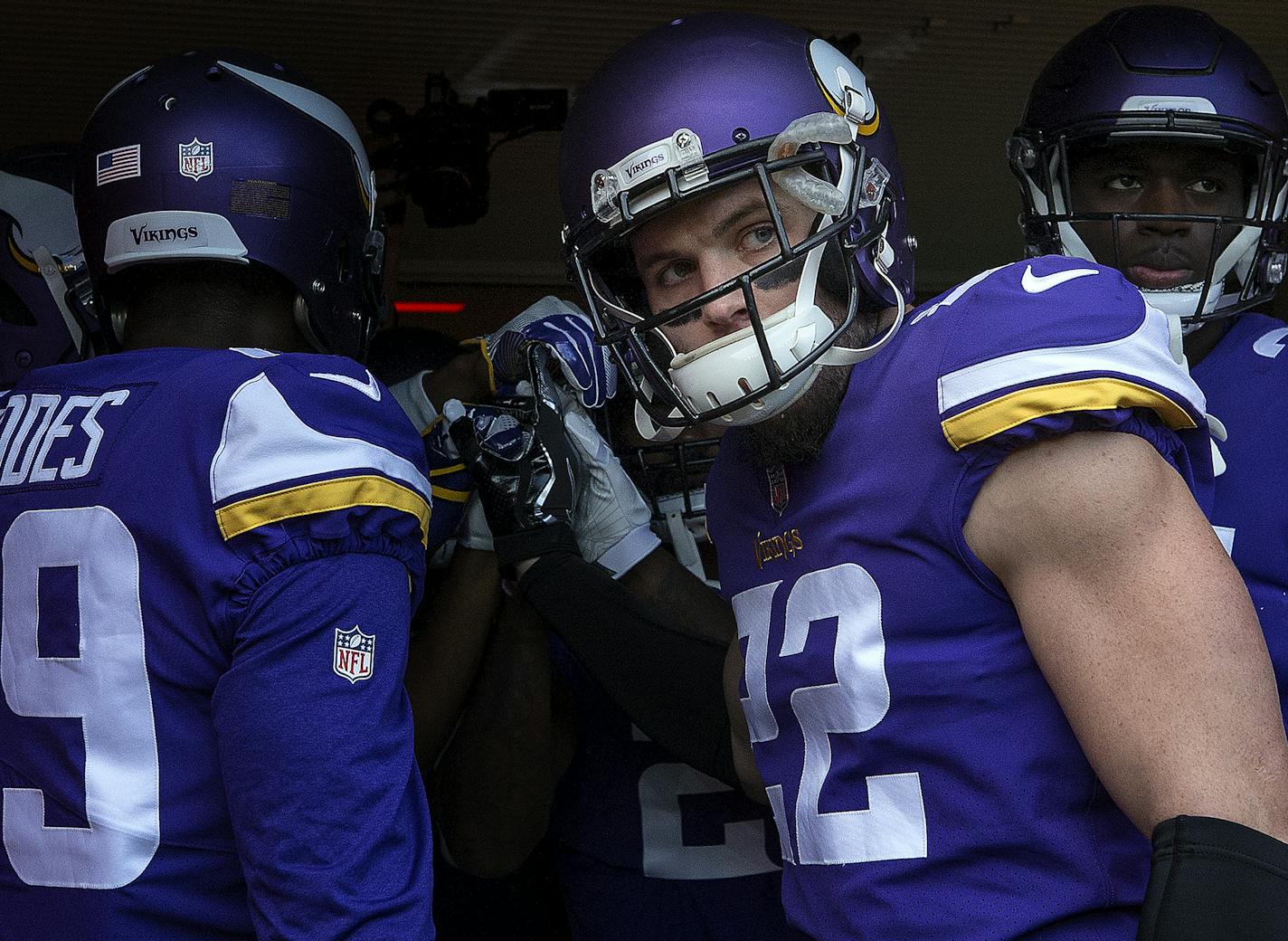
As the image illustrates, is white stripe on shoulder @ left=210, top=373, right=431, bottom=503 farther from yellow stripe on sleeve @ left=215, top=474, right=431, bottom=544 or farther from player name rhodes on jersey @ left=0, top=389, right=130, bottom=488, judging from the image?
player name rhodes on jersey @ left=0, top=389, right=130, bottom=488

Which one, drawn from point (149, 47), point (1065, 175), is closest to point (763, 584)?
point (1065, 175)

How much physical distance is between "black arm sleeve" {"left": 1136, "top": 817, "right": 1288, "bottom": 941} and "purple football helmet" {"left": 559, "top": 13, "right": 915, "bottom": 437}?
0.60 m

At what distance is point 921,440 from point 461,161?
3.17 m

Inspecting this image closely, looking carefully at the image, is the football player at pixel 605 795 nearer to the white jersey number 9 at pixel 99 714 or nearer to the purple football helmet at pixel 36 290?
the purple football helmet at pixel 36 290

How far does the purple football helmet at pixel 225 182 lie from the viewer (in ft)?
5.56

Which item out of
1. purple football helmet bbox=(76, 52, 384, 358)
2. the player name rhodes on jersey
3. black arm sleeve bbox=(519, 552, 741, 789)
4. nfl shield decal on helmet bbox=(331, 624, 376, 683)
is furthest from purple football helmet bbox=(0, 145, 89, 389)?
nfl shield decal on helmet bbox=(331, 624, 376, 683)

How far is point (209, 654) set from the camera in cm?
138

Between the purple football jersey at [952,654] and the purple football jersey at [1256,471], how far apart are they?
0.42m

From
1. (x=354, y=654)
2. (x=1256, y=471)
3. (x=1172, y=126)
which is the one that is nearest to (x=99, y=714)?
(x=354, y=654)

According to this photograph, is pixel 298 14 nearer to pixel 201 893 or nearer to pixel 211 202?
pixel 211 202

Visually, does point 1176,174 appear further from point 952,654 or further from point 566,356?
point 952,654

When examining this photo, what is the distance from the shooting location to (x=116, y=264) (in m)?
1.70

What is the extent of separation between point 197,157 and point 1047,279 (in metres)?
1.08

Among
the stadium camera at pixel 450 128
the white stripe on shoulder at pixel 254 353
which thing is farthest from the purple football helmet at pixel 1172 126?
the stadium camera at pixel 450 128
